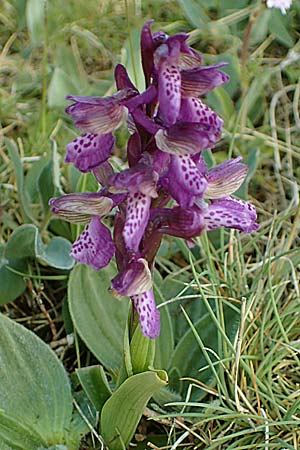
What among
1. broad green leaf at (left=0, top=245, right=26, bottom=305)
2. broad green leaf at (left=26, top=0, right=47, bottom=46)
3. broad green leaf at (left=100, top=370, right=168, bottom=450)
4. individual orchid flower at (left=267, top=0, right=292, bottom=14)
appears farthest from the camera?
broad green leaf at (left=26, top=0, right=47, bottom=46)

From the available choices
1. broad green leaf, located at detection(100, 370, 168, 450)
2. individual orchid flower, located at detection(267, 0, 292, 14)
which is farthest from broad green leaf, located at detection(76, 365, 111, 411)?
individual orchid flower, located at detection(267, 0, 292, 14)

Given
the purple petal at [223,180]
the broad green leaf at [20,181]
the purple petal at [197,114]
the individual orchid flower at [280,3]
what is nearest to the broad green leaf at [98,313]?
the broad green leaf at [20,181]

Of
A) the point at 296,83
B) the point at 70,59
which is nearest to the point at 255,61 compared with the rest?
the point at 296,83

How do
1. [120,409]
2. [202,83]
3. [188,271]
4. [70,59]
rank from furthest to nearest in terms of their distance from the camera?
[70,59]
[188,271]
[120,409]
[202,83]

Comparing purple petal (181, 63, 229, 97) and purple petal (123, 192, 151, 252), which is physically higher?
purple petal (181, 63, 229, 97)

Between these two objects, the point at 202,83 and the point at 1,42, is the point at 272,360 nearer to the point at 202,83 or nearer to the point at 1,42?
the point at 202,83

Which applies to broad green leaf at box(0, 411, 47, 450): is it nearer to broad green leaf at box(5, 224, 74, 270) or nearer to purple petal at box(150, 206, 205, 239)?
broad green leaf at box(5, 224, 74, 270)

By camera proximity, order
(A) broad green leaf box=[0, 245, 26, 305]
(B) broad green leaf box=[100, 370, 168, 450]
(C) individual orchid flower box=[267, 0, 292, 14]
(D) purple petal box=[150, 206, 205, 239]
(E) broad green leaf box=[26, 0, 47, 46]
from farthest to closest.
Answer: (E) broad green leaf box=[26, 0, 47, 46] < (C) individual orchid flower box=[267, 0, 292, 14] < (A) broad green leaf box=[0, 245, 26, 305] < (B) broad green leaf box=[100, 370, 168, 450] < (D) purple petal box=[150, 206, 205, 239]
